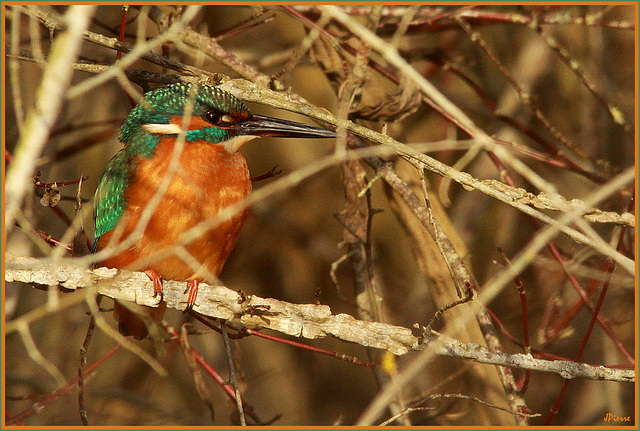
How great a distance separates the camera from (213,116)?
8.50 feet

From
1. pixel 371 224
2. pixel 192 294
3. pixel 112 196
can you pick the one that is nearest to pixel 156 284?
pixel 192 294

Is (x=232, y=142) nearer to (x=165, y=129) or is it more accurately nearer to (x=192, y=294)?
(x=165, y=129)

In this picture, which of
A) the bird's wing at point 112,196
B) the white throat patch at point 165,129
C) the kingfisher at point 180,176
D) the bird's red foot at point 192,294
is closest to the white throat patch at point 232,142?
the kingfisher at point 180,176

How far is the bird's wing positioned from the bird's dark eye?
1.25 ft

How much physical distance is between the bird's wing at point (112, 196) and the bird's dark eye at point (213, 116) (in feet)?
1.25

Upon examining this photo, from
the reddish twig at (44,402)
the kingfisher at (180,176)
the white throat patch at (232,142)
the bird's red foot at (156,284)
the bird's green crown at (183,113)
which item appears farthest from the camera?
the white throat patch at (232,142)

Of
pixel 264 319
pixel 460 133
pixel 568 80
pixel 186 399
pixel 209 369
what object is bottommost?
pixel 186 399

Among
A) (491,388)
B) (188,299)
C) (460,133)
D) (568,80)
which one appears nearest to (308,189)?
(460,133)

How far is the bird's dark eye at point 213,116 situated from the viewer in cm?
257

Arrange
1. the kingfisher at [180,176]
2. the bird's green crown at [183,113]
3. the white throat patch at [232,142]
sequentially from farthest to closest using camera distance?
the white throat patch at [232,142], the bird's green crown at [183,113], the kingfisher at [180,176]

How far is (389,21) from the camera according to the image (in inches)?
123

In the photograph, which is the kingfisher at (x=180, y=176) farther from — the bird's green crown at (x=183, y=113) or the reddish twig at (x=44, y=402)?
the reddish twig at (x=44, y=402)

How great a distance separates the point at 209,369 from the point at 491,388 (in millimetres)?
1187

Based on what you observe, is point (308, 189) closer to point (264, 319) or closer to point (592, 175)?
point (592, 175)
